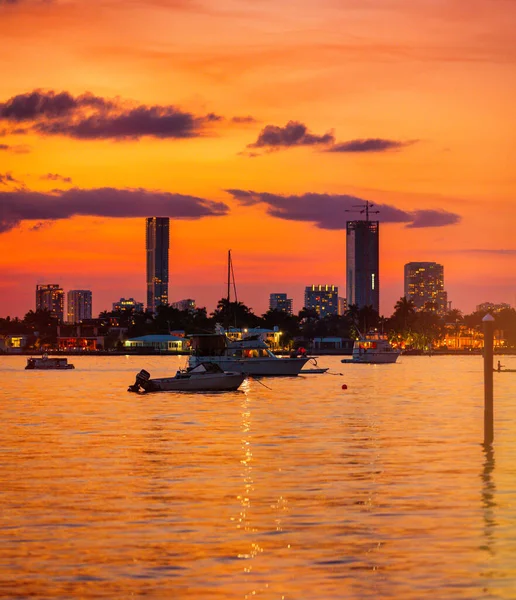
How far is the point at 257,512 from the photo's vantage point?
2738cm

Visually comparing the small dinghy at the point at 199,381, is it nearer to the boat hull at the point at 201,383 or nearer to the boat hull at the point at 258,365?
the boat hull at the point at 201,383

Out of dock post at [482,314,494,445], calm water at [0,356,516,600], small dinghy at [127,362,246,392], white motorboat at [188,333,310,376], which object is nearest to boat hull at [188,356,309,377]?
white motorboat at [188,333,310,376]

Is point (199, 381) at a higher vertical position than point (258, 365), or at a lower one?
lower

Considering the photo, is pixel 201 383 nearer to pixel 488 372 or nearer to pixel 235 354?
pixel 235 354

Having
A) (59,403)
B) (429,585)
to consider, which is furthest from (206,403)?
(429,585)

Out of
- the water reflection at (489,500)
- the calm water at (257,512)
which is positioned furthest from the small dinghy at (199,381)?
the water reflection at (489,500)

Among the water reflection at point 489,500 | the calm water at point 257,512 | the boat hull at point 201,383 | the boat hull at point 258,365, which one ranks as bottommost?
the calm water at point 257,512

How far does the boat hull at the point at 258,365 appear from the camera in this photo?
113m

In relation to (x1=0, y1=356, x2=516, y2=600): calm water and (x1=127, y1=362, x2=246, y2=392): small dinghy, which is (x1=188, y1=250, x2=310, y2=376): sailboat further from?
Result: (x1=0, y1=356, x2=516, y2=600): calm water

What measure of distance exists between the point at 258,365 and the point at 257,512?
89.2 meters

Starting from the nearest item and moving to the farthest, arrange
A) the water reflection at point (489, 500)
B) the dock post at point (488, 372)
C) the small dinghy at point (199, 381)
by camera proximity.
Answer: the water reflection at point (489, 500) < the dock post at point (488, 372) < the small dinghy at point (199, 381)

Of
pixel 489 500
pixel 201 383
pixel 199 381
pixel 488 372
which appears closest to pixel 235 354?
pixel 201 383

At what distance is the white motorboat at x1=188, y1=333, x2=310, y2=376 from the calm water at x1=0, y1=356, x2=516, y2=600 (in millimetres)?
55559

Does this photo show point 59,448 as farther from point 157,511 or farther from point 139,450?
point 157,511
